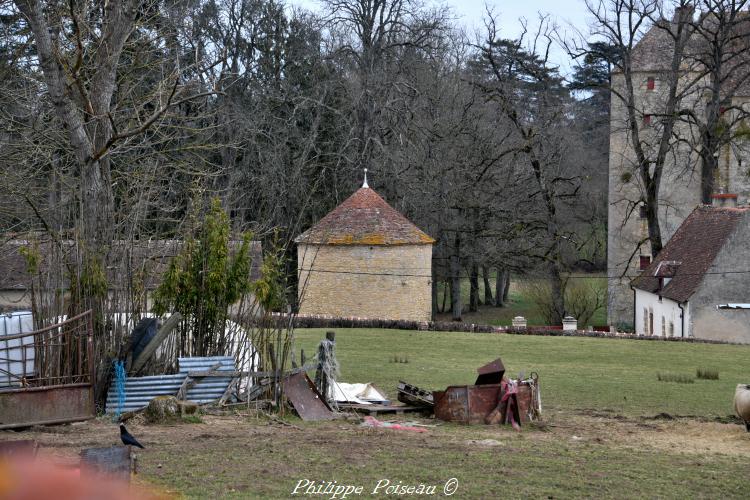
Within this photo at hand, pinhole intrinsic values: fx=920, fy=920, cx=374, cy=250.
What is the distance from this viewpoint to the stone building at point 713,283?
38.4 m

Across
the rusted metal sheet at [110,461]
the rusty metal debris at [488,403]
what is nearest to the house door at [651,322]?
the rusty metal debris at [488,403]

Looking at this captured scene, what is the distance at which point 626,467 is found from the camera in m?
10.6

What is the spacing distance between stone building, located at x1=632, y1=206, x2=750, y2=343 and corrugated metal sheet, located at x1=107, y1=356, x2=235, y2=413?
28.5 meters

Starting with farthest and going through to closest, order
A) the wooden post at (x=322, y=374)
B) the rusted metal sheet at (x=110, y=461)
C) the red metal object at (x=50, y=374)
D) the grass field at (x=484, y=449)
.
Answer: the wooden post at (x=322, y=374) < the red metal object at (x=50, y=374) < the grass field at (x=484, y=449) < the rusted metal sheet at (x=110, y=461)

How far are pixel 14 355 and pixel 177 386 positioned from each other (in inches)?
94.3

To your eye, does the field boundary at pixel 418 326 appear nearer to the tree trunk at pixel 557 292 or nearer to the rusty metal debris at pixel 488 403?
the tree trunk at pixel 557 292

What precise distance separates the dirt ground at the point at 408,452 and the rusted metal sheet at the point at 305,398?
0.51m

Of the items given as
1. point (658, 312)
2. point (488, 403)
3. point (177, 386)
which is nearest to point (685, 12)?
point (658, 312)

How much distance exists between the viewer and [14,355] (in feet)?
43.2

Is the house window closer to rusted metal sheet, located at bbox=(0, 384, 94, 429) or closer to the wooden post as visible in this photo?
the wooden post

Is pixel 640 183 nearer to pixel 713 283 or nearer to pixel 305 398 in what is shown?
pixel 713 283

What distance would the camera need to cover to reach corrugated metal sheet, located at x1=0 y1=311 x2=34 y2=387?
42.3ft

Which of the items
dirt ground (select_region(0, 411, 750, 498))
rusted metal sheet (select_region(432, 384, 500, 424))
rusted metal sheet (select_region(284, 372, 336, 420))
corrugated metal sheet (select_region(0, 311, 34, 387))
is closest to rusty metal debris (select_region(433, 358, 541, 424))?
rusted metal sheet (select_region(432, 384, 500, 424))

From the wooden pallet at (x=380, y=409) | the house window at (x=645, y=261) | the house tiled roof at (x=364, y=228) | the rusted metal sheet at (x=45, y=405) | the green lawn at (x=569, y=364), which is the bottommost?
the green lawn at (x=569, y=364)
